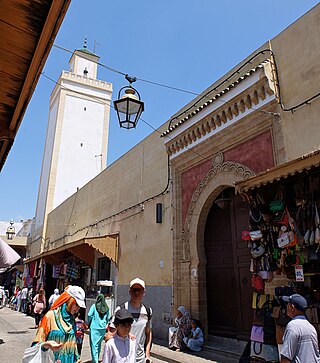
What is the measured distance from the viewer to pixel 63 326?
3082 millimetres

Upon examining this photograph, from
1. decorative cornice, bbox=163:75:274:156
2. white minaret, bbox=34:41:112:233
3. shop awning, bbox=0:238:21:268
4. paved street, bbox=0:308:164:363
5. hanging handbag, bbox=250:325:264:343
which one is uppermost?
white minaret, bbox=34:41:112:233

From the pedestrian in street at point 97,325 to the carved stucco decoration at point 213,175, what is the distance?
8.48 feet

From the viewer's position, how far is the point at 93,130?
89.4 ft

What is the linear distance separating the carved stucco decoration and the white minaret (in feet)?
54.6

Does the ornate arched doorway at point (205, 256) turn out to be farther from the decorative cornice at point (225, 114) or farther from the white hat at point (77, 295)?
the white hat at point (77, 295)

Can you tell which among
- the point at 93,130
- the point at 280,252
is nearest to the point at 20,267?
the point at 93,130

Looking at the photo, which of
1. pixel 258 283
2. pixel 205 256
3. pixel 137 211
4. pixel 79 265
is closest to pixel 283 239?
pixel 258 283

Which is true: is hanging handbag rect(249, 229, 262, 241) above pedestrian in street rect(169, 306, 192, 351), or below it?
above

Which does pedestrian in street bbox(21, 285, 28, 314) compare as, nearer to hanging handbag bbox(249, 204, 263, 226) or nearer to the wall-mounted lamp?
the wall-mounted lamp

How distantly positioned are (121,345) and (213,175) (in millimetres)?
5555

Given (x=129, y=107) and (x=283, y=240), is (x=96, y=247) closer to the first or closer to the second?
(x=129, y=107)

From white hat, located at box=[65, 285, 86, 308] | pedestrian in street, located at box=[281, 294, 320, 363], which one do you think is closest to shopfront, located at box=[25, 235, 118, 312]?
white hat, located at box=[65, 285, 86, 308]

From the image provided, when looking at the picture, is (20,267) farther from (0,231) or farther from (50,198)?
(0,231)

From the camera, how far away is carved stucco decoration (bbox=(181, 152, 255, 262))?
7008 mm
